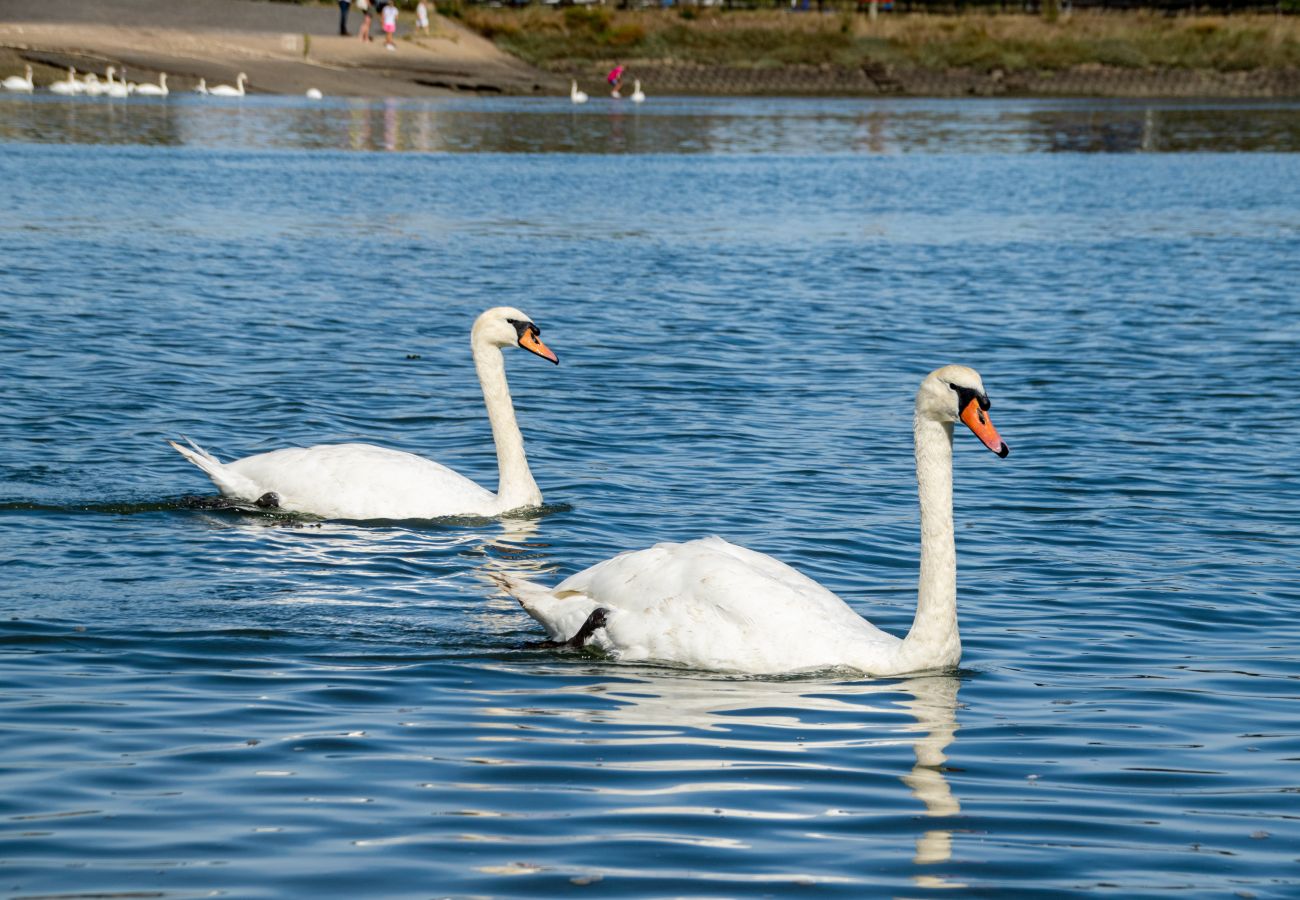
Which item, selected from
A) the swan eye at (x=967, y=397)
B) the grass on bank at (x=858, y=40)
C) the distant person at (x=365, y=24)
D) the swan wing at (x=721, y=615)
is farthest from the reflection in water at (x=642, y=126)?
the swan eye at (x=967, y=397)

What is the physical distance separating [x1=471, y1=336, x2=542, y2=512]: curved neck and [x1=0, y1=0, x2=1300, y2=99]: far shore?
171 ft

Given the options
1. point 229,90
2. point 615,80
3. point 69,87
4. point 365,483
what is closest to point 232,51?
point 229,90

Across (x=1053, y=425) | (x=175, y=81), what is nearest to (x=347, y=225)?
(x=1053, y=425)

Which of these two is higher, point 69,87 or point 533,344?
point 533,344

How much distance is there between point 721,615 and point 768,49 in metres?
71.4

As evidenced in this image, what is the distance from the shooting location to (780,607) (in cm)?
731

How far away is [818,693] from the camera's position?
7.19 meters

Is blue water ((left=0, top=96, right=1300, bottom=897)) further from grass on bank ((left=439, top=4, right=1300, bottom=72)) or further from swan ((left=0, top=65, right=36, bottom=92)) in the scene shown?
grass on bank ((left=439, top=4, right=1300, bottom=72))

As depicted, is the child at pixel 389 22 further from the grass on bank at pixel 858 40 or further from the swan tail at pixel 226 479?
the swan tail at pixel 226 479

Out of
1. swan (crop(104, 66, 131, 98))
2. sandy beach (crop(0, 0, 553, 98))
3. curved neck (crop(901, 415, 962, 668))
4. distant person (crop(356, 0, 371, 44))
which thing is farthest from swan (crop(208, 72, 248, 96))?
curved neck (crop(901, 415, 962, 668))

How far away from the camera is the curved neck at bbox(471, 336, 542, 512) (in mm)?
10469

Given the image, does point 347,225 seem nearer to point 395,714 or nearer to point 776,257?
point 776,257

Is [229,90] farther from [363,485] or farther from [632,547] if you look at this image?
[632,547]

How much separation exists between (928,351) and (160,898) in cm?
1276
